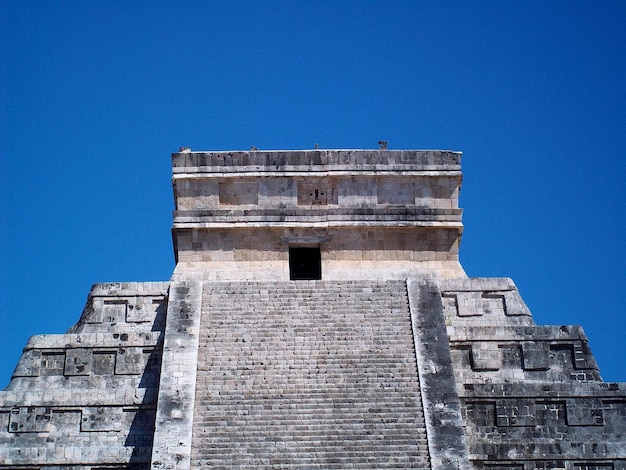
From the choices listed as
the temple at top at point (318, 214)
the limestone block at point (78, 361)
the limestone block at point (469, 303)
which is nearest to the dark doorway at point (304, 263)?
the temple at top at point (318, 214)

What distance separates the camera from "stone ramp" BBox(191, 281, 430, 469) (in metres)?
15.7

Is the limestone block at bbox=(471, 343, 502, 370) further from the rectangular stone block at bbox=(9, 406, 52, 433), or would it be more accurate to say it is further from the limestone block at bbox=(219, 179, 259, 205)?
the rectangular stone block at bbox=(9, 406, 52, 433)

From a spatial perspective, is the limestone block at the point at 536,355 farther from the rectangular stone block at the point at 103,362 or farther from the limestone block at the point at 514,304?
the rectangular stone block at the point at 103,362

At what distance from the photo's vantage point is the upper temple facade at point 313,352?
53.0 ft

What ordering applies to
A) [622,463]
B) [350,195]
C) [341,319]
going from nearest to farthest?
[622,463] → [341,319] → [350,195]

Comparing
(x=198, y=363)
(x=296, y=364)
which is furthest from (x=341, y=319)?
(x=198, y=363)

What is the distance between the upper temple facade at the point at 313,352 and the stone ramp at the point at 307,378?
27mm

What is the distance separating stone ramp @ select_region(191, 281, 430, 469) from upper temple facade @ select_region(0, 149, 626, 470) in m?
0.03

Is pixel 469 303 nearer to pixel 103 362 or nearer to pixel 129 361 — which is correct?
pixel 129 361

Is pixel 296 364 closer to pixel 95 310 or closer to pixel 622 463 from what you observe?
pixel 95 310

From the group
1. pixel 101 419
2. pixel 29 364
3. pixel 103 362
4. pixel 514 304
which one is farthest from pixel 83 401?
pixel 514 304

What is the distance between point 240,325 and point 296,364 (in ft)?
4.15

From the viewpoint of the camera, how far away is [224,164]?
2056 centimetres

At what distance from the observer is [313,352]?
17.4m
